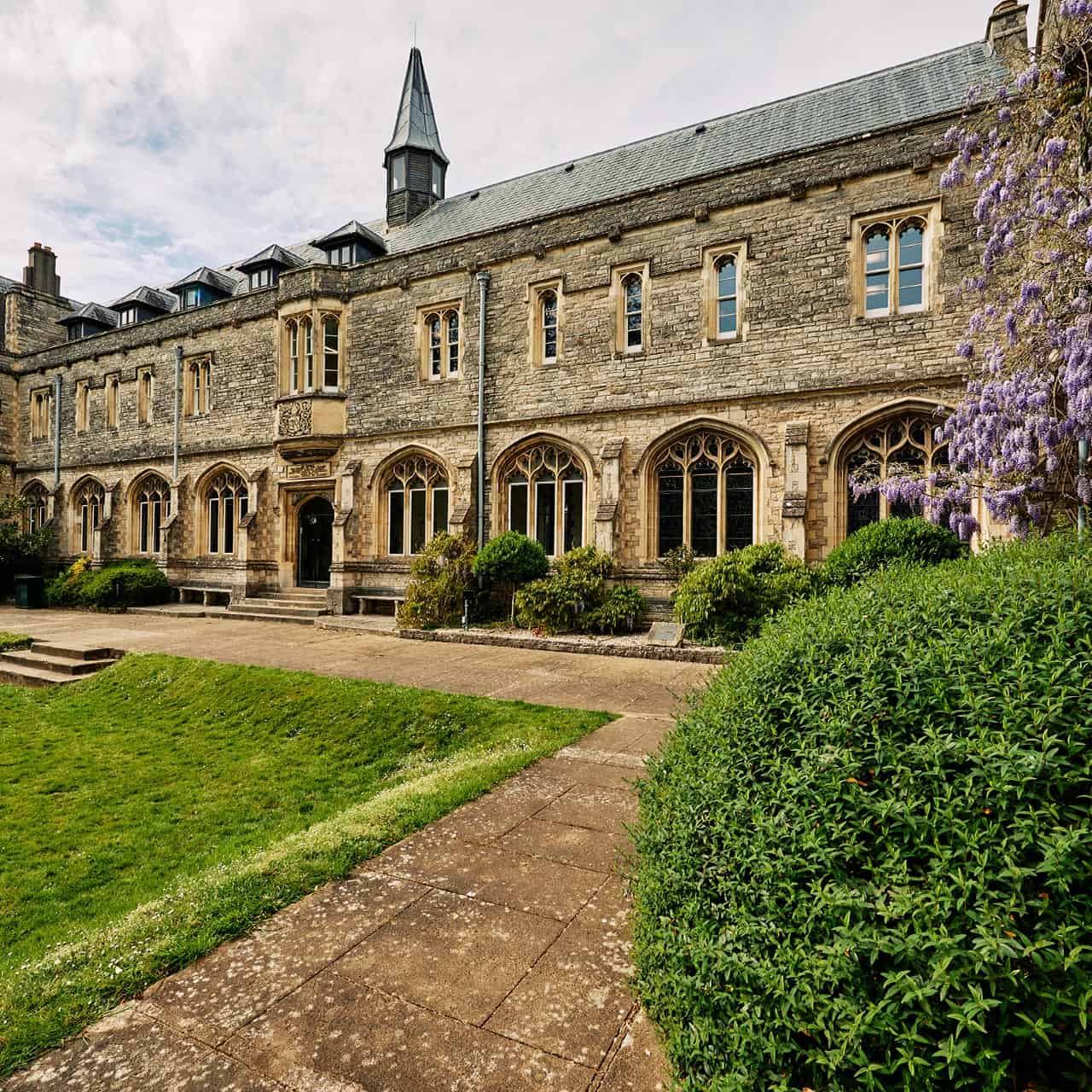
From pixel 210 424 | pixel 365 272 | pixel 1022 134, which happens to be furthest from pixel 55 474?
pixel 1022 134

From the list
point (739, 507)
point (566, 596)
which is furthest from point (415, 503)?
point (739, 507)

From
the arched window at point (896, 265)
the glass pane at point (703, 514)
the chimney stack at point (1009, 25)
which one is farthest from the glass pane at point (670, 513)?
the chimney stack at point (1009, 25)

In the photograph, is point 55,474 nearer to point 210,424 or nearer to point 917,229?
point 210,424

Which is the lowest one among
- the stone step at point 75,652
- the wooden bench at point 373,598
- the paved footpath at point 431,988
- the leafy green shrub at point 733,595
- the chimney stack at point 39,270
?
the stone step at point 75,652

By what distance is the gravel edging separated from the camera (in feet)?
33.6

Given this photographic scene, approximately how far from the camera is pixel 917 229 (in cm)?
1159

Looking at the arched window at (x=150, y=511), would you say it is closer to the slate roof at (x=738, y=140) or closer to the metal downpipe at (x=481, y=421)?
the slate roof at (x=738, y=140)

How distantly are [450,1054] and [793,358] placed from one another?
12.5 metres

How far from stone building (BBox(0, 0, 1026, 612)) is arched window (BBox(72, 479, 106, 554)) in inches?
36.0

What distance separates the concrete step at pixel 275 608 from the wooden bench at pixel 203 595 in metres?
1.71

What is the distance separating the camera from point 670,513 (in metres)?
13.6

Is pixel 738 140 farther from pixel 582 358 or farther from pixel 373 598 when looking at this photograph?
pixel 373 598

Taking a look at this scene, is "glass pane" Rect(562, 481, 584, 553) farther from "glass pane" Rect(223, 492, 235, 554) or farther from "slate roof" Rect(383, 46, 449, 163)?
"slate roof" Rect(383, 46, 449, 163)

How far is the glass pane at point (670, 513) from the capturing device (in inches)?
532
